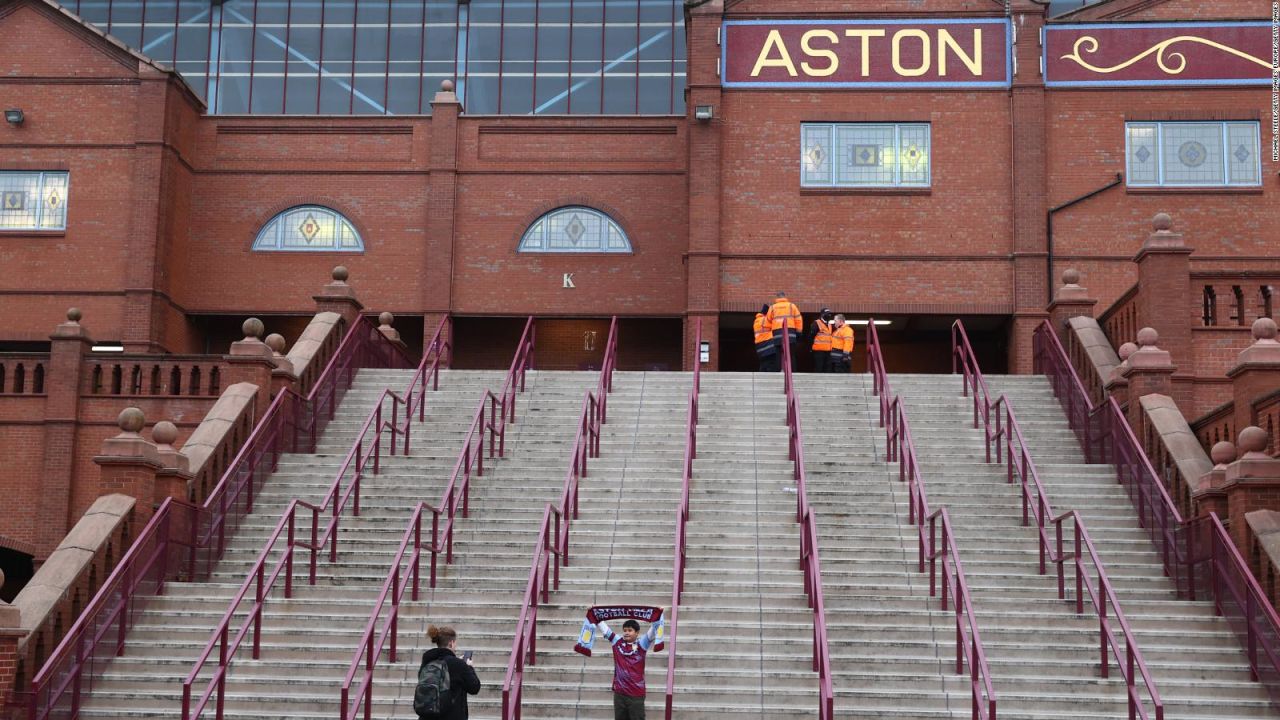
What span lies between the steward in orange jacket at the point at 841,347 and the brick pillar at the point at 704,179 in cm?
278

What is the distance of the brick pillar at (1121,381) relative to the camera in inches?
714

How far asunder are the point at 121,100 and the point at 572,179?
8.16 metres

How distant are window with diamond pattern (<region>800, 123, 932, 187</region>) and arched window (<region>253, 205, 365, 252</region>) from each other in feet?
27.4

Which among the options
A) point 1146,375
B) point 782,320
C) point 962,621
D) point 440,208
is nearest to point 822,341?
point 782,320

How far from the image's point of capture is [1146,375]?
58.5 feet

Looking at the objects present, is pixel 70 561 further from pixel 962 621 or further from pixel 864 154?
pixel 864 154

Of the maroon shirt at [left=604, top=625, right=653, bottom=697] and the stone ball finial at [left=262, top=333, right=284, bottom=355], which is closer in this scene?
the maroon shirt at [left=604, top=625, right=653, bottom=697]

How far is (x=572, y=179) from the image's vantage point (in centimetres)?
2900

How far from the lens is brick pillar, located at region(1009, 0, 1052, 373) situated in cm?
2614

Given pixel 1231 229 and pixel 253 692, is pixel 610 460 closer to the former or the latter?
pixel 253 692

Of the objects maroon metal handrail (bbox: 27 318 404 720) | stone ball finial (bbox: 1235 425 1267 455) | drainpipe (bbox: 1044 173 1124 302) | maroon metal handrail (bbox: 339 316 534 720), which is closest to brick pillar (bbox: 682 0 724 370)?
maroon metal handrail (bbox: 339 316 534 720)

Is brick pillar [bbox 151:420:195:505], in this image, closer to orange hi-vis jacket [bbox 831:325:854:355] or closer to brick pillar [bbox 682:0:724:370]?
orange hi-vis jacket [bbox 831:325:854:355]

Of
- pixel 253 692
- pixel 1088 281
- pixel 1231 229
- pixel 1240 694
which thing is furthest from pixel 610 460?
pixel 1231 229

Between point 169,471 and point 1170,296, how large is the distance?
Result: 39.7 ft
